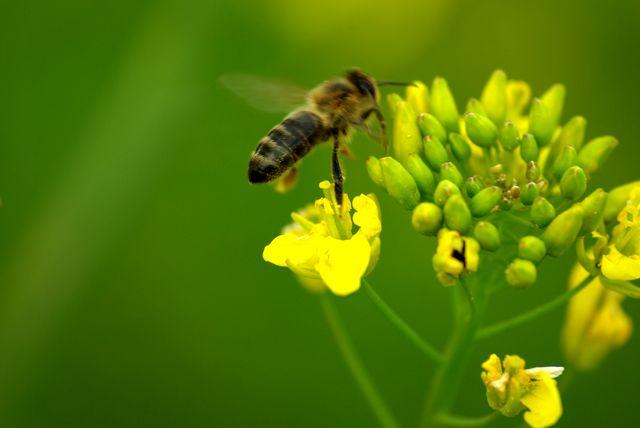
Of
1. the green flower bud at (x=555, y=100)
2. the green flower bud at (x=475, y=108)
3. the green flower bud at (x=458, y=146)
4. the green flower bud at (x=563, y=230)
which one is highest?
the green flower bud at (x=555, y=100)

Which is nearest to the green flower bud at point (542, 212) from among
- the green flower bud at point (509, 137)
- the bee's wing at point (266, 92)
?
the green flower bud at point (509, 137)

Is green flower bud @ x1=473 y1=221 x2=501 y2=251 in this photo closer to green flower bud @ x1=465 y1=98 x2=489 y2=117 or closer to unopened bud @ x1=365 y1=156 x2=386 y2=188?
unopened bud @ x1=365 y1=156 x2=386 y2=188

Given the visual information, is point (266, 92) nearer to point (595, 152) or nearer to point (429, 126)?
point (429, 126)

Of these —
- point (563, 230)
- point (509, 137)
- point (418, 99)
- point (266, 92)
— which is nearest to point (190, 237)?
point (266, 92)

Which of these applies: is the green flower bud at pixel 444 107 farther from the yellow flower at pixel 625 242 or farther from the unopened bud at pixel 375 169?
the yellow flower at pixel 625 242

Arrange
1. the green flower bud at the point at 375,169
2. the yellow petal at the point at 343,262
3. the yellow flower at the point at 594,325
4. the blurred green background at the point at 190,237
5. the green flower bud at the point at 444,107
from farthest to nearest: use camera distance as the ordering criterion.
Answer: the blurred green background at the point at 190,237 → the yellow flower at the point at 594,325 → the green flower bud at the point at 444,107 → the green flower bud at the point at 375,169 → the yellow petal at the point at 343,262

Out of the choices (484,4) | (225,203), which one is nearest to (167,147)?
(225,203)
